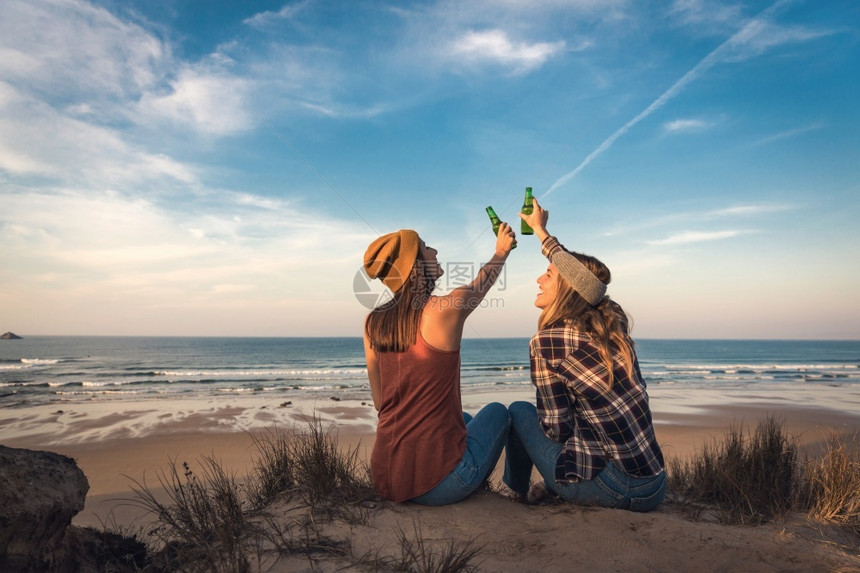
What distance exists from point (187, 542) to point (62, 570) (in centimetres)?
53

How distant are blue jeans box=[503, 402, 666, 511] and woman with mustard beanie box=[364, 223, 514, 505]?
12.6 inches

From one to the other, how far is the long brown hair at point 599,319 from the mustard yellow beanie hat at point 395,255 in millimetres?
966

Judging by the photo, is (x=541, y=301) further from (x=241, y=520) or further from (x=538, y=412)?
(x=241, y=520)

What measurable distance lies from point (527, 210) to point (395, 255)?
3.81 feet

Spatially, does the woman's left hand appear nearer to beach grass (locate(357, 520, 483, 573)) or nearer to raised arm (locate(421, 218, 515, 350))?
raised arm (locate(421, 218, 515, 350))

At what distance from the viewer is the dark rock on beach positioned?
2104mm

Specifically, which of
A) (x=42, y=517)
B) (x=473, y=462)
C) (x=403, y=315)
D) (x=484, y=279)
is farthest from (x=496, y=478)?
(x=42, y=517)

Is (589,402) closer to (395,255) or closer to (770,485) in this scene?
(395,255)

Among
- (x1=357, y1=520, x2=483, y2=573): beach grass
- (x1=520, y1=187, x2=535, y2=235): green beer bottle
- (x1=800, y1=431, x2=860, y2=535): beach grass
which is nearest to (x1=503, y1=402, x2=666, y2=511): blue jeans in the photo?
(x1=357, y1=520, x2=483, y2=573): beach grass

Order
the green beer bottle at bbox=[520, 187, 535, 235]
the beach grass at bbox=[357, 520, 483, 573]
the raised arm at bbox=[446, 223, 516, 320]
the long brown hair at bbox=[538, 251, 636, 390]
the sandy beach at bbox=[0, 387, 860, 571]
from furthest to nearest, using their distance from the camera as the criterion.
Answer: the green beer bottle at bbox=[520, 187, 535, 235]
the long brown hair at bbox=[538, 251, 636, 390]
the raised arm at bbox=[446, 223, 516, 320]
the sandy beach at bbox=[0, 387, 860, 571]
the beach grass at bbox=[357, 520, 483, 573]

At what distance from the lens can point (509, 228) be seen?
3.05m

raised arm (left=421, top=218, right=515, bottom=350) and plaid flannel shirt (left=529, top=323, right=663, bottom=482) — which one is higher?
raised arm (left=421, top=218, right=515, bottom=350)

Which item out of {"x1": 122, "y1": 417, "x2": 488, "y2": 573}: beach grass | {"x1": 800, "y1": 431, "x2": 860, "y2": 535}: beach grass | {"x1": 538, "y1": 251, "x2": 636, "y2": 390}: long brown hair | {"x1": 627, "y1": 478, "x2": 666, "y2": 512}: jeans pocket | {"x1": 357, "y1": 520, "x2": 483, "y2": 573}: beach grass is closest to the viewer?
{"x1": 357, "y1": 520, "x2": 483, "y2": 573}: beach grass

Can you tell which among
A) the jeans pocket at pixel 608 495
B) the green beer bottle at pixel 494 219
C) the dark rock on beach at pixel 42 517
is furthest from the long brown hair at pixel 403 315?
the dark rock on beach at pixel 42 517
